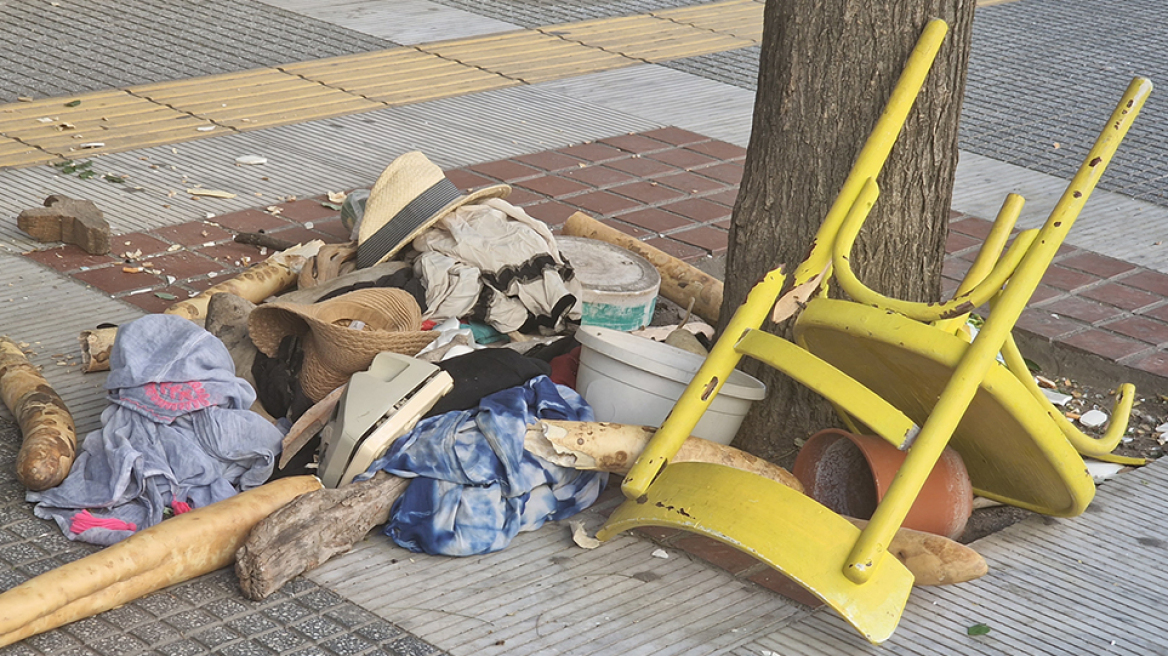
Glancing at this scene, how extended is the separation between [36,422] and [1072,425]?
8.97ft

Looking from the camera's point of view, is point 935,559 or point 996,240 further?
point 996,240

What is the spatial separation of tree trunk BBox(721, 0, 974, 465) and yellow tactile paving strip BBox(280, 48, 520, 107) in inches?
139

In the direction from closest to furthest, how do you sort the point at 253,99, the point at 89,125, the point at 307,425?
the point at 307,425 → the point at 89,125 → the point at 253,99

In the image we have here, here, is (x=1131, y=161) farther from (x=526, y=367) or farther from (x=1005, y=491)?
(x=526, y=367)

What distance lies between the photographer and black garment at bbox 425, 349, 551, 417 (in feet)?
10.6

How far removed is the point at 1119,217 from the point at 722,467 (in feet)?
11.6

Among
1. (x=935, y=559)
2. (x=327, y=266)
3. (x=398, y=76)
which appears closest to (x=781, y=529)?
(x=935, y=559)

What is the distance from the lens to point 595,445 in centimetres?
313

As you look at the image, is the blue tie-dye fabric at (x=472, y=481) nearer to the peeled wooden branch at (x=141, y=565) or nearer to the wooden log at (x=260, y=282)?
the peeled wooden branch at (x=141, y=565)

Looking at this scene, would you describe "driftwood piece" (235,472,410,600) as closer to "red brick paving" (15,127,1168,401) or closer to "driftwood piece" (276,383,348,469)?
"driftwood piece" (276,383,348,469)

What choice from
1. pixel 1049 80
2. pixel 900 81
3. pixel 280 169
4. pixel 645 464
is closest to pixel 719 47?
pixel 1049 80

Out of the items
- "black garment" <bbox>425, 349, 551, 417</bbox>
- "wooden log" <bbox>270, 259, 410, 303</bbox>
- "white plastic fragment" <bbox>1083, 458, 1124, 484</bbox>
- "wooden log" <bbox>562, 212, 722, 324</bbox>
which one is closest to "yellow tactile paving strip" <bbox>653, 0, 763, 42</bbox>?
"wooden log" <bbox>562, 212, 722, 324</bbox>

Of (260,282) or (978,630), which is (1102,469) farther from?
(260,282)

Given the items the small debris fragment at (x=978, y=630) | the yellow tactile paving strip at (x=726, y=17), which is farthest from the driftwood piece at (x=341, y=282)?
the yellow tactile paving strip at (x=726, y=17)
